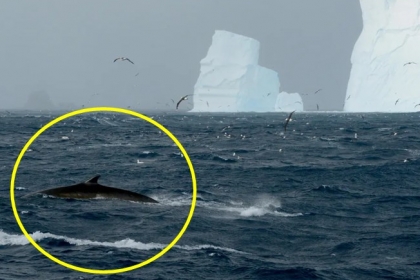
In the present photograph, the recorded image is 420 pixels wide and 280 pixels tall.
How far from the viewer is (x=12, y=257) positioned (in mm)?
18516

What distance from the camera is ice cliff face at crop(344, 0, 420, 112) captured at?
150 metres

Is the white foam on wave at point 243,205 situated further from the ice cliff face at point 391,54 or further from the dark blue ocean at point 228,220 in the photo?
the ice cliff face at point 391,54

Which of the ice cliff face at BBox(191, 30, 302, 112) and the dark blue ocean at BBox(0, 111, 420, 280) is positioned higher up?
the ice cliff face at BBox(191, 30, 302, 112)

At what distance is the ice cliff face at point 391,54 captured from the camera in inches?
5886

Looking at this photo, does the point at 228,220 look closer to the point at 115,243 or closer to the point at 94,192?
the point at 115,243

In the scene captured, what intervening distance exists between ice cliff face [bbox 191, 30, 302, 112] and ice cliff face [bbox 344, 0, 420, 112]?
109 ft

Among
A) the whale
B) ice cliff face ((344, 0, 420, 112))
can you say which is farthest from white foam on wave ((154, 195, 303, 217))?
ice cliff face ((344, 0, 420, 112))

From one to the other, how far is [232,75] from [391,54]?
1772 inches

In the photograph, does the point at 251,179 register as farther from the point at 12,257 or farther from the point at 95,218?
the point at 12,257

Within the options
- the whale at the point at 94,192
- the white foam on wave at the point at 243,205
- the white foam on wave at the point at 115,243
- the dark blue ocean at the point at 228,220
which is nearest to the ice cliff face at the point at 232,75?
the dark blue ocean at the point at 228,220

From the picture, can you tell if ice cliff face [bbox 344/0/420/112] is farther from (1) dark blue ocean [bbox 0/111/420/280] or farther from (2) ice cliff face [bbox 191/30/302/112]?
(1) dark blue ocean [bbox 0/111/420/280]

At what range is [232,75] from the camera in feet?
579

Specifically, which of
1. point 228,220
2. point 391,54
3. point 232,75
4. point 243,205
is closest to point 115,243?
point 228,220

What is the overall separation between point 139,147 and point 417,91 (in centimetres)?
10201
